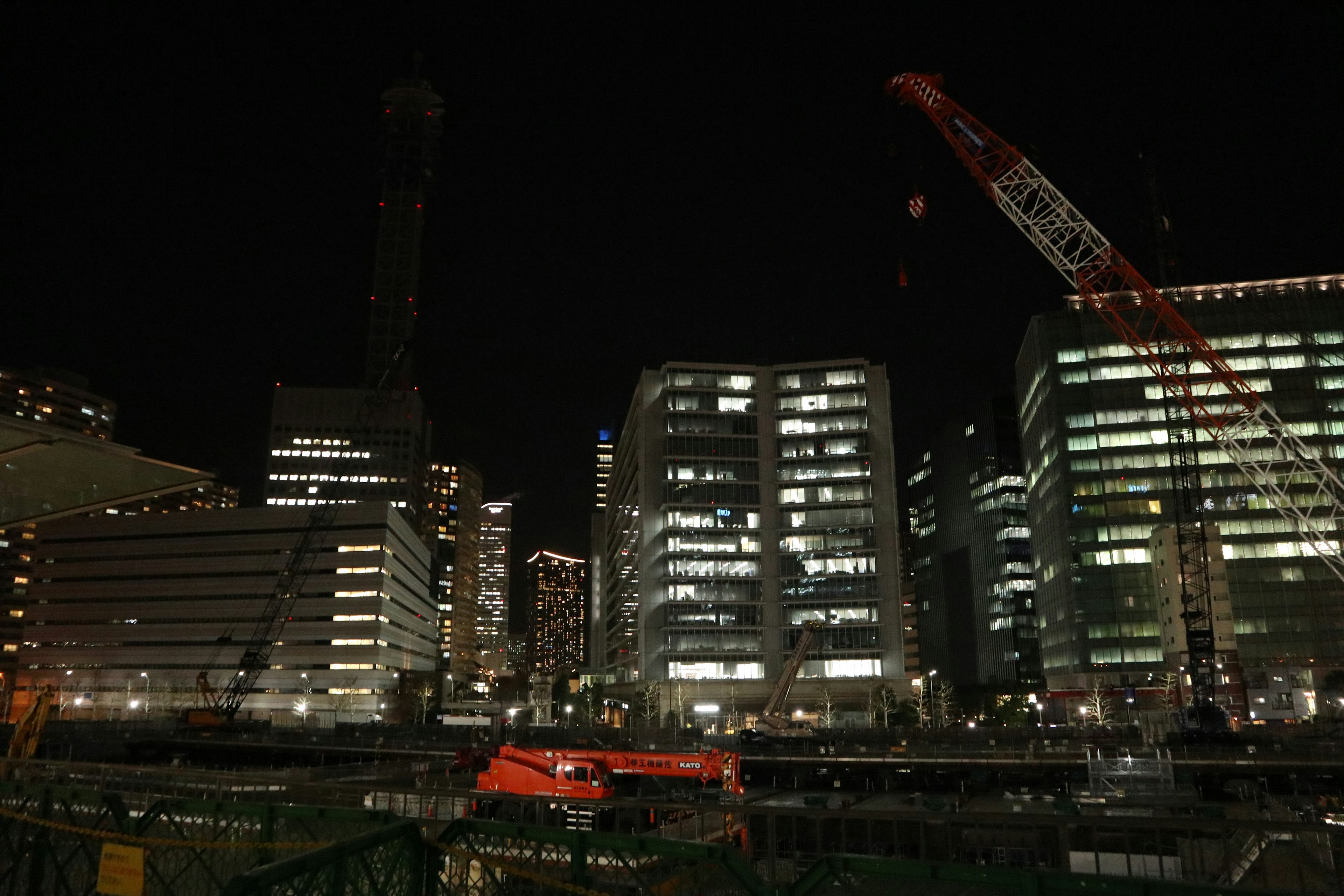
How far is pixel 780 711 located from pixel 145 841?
8364 centimetres

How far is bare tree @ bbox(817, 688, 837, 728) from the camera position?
104 metres

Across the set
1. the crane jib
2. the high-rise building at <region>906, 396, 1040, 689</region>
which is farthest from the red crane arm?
the high-rise building at <region>906, 396, 1040, 689</region>

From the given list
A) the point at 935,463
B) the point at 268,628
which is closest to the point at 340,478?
the point at 268,628

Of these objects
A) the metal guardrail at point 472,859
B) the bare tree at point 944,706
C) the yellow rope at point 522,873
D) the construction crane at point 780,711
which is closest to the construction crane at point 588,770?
the metal guardrail at point 472,859

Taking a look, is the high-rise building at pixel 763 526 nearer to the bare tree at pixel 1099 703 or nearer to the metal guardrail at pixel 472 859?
the bare tree at pixel 1099 703

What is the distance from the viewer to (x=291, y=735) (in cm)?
7038

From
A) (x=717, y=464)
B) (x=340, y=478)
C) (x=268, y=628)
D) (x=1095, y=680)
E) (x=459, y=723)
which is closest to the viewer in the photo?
(x=459, y=723)

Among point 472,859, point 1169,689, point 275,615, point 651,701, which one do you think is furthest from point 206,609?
point 472,859

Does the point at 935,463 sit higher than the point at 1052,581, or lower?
higher

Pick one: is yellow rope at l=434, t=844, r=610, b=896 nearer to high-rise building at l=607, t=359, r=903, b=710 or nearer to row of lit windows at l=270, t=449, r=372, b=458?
high-rise building at l=607, t=359, r=903, b=710

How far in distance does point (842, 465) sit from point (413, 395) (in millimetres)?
106481

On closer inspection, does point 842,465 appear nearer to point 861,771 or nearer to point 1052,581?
point 1052,581

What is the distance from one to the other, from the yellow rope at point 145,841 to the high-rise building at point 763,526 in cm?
10523

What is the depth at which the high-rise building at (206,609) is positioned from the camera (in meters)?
122
